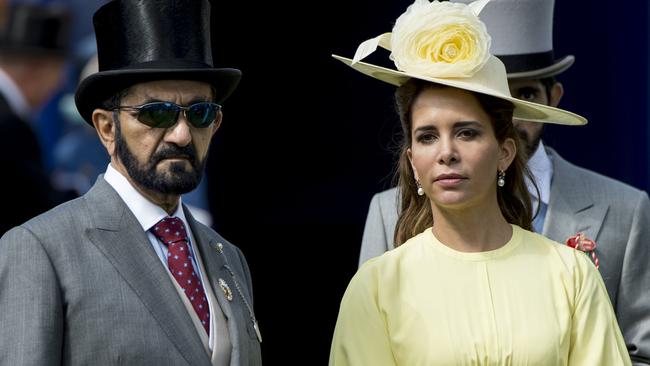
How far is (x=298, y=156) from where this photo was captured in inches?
244

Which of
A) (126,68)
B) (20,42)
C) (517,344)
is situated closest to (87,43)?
(20,42)

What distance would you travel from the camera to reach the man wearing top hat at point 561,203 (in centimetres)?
418

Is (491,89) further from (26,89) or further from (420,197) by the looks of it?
(26,89)

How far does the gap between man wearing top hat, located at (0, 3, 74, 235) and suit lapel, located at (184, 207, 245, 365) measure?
1.76 m

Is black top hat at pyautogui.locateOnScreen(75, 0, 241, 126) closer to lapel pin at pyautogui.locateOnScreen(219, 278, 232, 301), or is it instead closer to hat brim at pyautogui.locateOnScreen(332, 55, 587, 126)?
hat brim at pyautogui.locateOnScreen(332, 55, 587, 126)

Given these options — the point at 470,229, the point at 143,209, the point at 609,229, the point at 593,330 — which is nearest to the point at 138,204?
the point at 143,209

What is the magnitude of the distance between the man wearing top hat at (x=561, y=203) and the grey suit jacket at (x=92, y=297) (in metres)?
1.12

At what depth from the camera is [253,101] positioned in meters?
6.12

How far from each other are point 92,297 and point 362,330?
0.73m

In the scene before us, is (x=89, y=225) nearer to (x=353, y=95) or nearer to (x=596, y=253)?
(x=596, y=253)

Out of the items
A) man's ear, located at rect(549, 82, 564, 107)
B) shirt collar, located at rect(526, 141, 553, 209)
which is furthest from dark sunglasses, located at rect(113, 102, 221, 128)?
man's ear, located at rect(549, 82, 564, 107)

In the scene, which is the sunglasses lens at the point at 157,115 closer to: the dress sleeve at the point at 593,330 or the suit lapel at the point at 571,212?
the dress sleeve at the point at 593,330

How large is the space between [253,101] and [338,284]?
100 cm

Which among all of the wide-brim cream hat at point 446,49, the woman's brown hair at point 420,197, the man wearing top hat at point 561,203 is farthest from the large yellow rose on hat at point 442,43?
the man wearing top hat at point 561,203
